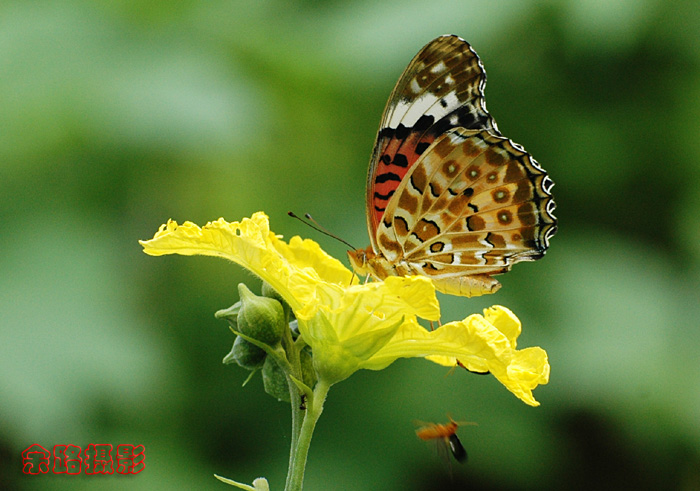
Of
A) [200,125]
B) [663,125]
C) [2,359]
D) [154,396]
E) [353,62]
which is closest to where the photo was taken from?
[2,359]

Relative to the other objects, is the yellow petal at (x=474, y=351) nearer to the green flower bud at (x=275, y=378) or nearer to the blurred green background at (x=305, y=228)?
the green flower bud at (x=275, y=378)

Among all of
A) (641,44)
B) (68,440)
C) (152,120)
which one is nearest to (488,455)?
(68,440)

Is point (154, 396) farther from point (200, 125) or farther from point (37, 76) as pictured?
point (37, 76)

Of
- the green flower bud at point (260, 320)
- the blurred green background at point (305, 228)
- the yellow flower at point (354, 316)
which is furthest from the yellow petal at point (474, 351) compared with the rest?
the blurred green background at point (305, 228)

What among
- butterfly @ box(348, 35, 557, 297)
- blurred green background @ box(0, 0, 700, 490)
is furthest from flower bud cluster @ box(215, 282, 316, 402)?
blurred green background @ box(0, 0, 700, 490)

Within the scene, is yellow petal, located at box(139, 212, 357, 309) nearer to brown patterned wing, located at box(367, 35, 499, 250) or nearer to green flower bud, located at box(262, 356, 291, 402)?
green flower bud, located at box(262, 356, 291, 402)

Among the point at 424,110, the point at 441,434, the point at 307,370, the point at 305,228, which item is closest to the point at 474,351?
the point at 441,434
